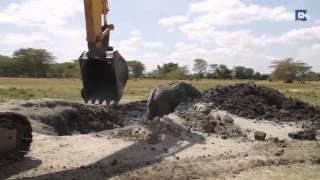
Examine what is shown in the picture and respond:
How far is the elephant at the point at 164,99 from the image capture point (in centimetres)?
2081

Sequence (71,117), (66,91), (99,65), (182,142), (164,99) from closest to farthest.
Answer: (99,65) < (182,142) < (164,99) < (71,117) < (66,91)

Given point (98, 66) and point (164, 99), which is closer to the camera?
point (98, 66)

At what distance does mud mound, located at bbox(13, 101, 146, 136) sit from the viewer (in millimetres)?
20850

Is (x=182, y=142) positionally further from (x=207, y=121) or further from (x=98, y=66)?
(x=98, y=66)

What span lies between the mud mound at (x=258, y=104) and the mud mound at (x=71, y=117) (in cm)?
470

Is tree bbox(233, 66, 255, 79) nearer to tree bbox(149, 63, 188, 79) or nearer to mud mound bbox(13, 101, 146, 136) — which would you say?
tree bbox(149, 63, 188, 79)

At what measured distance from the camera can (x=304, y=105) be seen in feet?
76.2

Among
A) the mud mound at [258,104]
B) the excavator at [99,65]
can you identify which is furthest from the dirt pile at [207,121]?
the excavator at [99,65]

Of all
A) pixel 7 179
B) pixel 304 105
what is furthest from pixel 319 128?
pixel 7 179

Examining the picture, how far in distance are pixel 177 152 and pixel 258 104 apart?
7.84 m

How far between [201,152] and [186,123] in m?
3.25

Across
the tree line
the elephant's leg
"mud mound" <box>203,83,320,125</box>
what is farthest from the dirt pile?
the tree line

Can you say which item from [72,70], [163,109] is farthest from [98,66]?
[72,70]

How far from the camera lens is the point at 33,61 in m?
104
